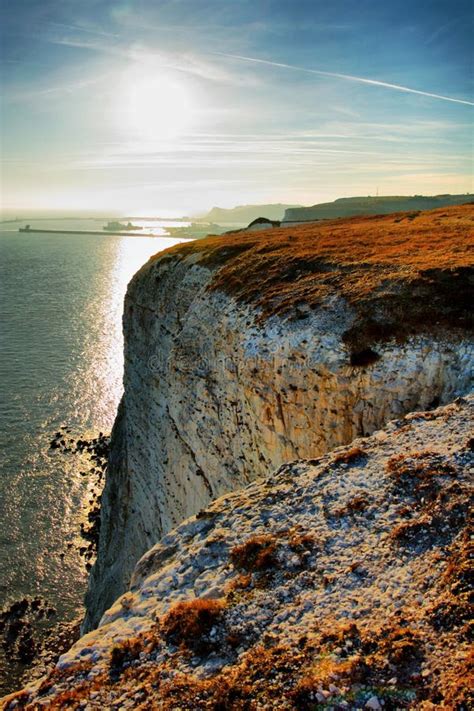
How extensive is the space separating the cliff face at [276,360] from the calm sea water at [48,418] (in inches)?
324

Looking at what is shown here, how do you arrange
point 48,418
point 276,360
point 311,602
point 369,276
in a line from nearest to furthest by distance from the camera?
point 311,602 < point 276,360 < point 369,276 < point 48,418

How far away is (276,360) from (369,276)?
6.56 metres

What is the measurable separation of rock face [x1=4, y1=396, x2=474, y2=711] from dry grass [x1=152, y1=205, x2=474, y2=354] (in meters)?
4.84

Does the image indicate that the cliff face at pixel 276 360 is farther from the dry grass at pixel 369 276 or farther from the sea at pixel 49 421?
the sea at pixel 49 421

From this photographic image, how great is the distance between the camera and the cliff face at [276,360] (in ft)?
52.9

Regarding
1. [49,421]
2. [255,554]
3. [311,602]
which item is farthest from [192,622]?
[49,421]

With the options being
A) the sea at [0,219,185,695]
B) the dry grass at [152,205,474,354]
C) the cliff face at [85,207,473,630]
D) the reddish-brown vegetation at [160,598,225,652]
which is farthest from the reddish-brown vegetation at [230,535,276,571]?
the sea at [0,219,185,695]

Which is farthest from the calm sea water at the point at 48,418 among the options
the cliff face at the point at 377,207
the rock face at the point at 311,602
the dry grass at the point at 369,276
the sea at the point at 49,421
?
the cliff face at the point at 377,207

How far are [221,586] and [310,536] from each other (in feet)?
7.46

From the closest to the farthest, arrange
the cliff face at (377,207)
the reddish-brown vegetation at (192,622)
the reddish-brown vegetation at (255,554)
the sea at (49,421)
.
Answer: the reddish-brown vegetation at (192,622) → the reddish-brown vegetation at (255,554) → the sea at (49,421) → the cliff face at (377,207)

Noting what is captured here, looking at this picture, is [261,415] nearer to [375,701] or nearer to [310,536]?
[310,536]

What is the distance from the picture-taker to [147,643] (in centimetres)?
932

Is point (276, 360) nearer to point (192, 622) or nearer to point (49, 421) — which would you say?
point (192, 622)

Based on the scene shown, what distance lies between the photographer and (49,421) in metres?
59.7
